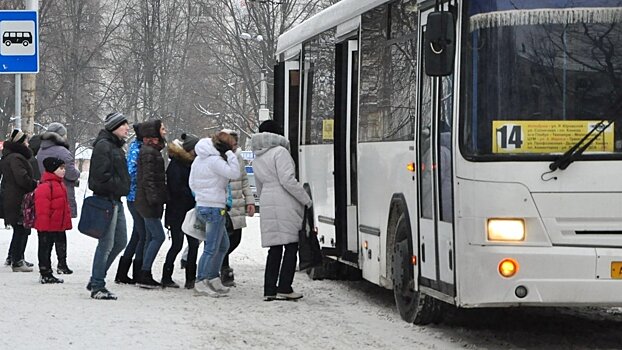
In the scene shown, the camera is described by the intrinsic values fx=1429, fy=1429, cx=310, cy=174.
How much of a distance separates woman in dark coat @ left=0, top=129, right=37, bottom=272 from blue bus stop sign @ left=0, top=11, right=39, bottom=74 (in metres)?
2.98

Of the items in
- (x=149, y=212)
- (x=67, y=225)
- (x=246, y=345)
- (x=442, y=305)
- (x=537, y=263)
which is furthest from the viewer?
(x=67, y=225)

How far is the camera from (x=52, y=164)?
15953mm

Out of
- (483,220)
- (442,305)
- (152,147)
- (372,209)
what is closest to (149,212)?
(152,147)

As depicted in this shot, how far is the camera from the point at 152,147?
49.1 feet

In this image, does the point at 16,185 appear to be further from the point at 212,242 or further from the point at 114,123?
the point at 212,242

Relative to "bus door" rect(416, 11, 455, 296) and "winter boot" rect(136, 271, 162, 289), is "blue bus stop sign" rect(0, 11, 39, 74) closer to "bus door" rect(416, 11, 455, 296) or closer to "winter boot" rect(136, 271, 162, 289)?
"winter boot" rect(136, 271, 162, 289)

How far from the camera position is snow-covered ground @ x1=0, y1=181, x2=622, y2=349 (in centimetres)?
1064

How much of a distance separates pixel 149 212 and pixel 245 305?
6.05ft

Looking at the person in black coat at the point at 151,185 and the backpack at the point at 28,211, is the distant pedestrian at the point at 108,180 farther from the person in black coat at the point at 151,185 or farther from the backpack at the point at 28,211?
the backpack at the point at 28,211

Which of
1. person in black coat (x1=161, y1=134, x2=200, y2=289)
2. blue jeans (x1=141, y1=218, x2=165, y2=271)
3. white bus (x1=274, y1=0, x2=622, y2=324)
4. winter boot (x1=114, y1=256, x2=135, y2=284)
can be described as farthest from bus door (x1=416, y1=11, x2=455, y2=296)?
winter boot (x1=114, y1=256, x2=135, y2=284)

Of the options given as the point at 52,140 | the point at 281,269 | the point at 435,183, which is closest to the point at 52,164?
the point at 52,140

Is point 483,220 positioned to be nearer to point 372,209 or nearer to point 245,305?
point 372,209

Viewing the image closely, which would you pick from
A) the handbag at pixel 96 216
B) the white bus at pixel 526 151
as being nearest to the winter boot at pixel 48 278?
the handbag at pixel 96 216

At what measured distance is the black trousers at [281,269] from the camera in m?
14.0
